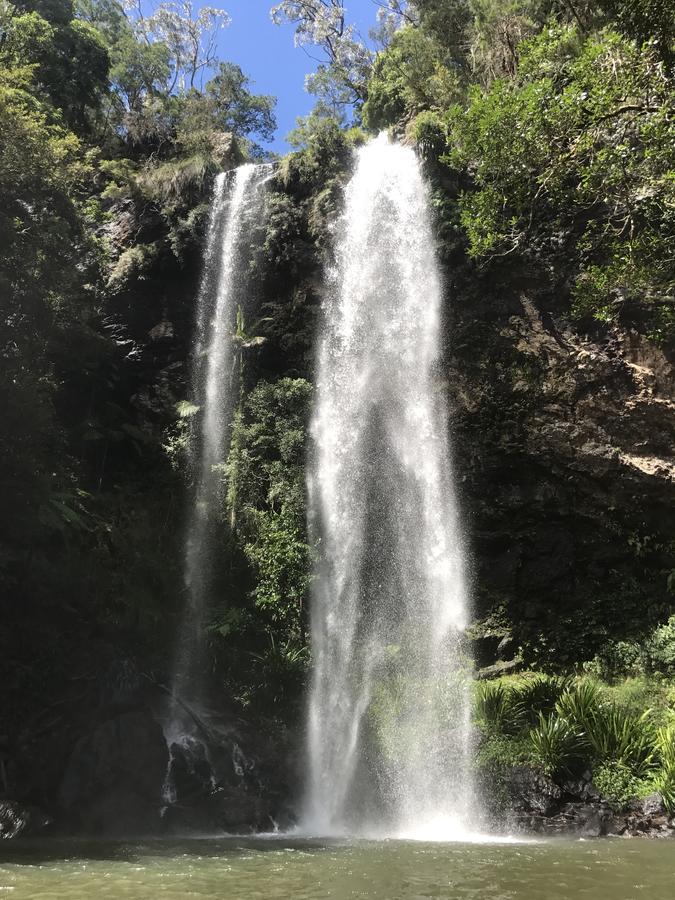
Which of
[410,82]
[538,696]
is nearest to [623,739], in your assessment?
[538,696]

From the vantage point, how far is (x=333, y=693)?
1291cm

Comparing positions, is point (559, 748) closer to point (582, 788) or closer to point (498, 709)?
point (582, 788)

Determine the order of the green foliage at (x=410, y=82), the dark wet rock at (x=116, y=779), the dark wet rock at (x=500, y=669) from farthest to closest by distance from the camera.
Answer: the green foliage at (x=410, y=82) → the dark wet rock at (x=500, y=669) → the dark wet rock at (x=116, y=779)

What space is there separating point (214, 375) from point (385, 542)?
22.8ft

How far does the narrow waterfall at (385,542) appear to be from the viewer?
11.1 metres

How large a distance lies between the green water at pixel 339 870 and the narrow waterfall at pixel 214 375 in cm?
573

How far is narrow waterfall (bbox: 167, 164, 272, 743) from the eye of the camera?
1488cm

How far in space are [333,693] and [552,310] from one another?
383 inches

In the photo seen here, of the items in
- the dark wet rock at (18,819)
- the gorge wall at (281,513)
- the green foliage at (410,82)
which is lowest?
the dark wet rock at (18,819)

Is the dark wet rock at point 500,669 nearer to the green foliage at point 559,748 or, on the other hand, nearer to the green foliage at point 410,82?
the green foliage at point 559,748

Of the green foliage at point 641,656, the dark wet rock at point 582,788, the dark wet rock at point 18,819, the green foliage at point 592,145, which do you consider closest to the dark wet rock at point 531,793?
the dark wet rock at point 582,788

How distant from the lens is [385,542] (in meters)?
14.9

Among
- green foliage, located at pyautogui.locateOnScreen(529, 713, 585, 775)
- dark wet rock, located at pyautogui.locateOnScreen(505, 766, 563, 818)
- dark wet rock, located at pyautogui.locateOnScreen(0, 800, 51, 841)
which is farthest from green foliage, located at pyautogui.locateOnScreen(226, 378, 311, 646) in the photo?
dark wet rock, located at pyautogui.locateOnScreen(0, 800, 51, 841)

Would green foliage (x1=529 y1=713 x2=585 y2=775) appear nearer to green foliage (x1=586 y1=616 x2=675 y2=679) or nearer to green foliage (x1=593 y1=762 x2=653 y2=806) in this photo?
green foliage (x1=593 y1=762 x2=653 y2=806)
